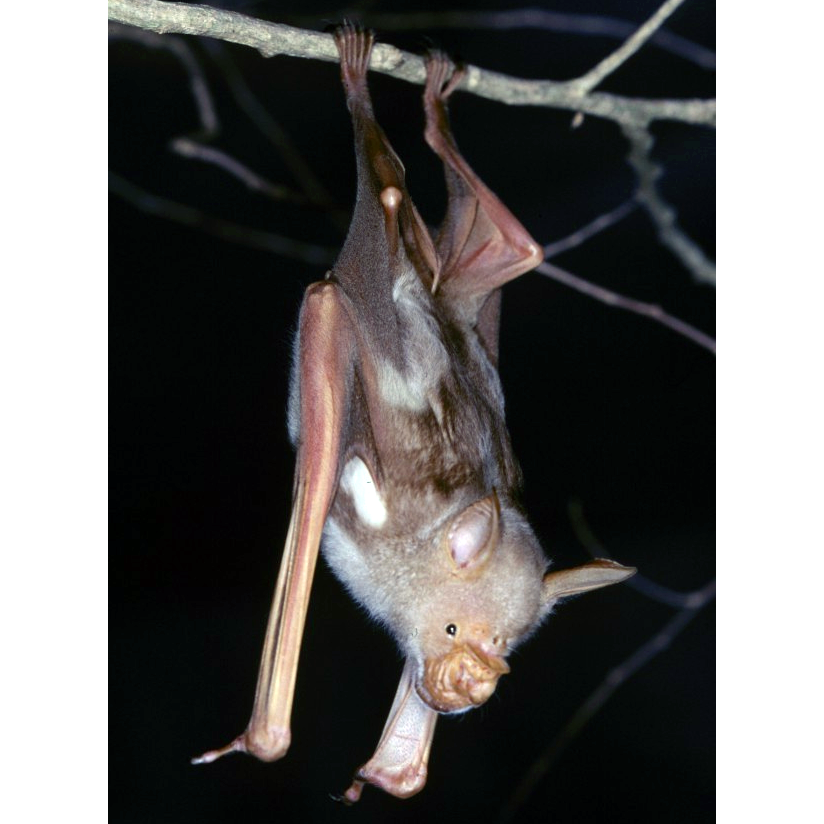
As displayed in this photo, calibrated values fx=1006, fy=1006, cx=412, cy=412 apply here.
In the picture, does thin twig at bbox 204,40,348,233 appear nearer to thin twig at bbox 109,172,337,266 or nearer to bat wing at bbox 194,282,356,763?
thin twig at bbox 109,172,337,266

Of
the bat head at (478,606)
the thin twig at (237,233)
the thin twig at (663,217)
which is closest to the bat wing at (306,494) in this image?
the bat head at (478,606)

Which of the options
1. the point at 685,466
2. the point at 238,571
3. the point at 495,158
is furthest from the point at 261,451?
the point at 685,466

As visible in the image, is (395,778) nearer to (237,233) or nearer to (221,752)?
(221,752)

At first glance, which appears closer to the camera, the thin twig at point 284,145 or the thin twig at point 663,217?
the thin twig at point 284,145

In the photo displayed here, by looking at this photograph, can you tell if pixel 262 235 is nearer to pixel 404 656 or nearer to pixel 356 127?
pixel 356 127

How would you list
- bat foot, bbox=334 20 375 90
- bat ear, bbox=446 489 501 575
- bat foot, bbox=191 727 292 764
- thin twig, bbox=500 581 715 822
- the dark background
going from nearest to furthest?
bat foot, bbox=191 727 292 764 → bat ear, bbox=446 489 501 575 → bat foot, bbox=334 20 375 90 → the dark background → thin twig, bbox=500 581 715 822

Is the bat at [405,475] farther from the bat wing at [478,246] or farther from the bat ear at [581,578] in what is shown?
the bat wing at [478,246]

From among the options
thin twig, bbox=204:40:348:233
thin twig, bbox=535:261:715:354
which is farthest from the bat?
thin twig, bbox=535:261:715:354
